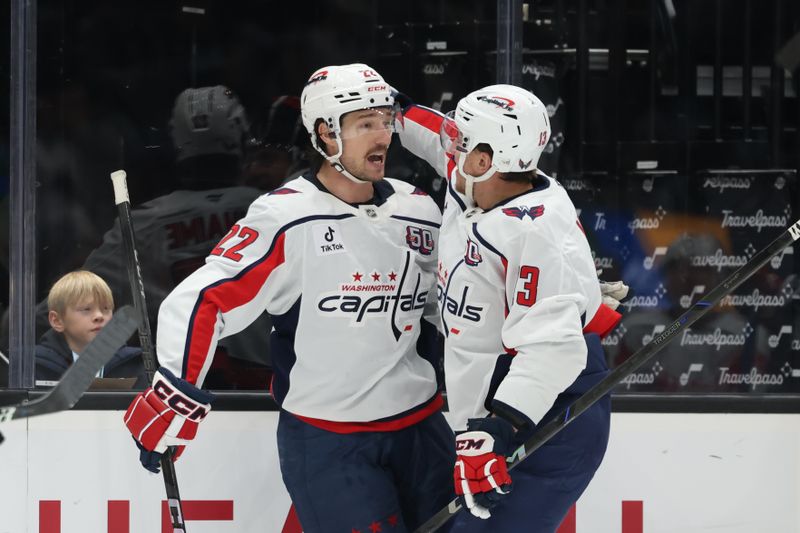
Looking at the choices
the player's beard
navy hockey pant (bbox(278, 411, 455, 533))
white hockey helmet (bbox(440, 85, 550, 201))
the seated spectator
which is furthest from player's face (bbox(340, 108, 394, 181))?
the seated spectator

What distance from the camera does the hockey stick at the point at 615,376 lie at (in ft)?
8.50

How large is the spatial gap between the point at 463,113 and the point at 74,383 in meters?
1.10

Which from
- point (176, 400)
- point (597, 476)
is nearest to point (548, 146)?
point (597, 476)

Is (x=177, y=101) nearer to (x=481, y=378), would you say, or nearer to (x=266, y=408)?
(x=266, y=408)

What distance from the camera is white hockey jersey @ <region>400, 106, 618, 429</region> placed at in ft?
8.18

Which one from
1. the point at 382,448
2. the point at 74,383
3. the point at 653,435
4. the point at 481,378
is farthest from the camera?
the point at 653,435

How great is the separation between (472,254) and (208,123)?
1173 millimetres

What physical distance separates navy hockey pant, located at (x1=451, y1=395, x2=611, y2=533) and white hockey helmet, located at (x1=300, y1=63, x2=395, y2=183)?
2.43 ft

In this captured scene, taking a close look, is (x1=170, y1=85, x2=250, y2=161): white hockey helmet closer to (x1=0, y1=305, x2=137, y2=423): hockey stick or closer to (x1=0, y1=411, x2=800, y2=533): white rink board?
(x1=0, y1=411, x2=800, y2=533): white rink board

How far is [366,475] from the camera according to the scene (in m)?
2.81

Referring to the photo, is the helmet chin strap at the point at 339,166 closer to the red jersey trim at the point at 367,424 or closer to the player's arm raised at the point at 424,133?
the player's arm raised at the point at 424,133

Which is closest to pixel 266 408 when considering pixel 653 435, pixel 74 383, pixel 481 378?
pixel 481 378

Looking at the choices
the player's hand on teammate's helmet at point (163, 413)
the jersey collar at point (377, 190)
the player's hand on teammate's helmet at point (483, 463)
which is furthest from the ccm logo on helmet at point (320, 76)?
the player's hand on teammate's helmet at point (483, 463)

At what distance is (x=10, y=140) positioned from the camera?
3365mm
